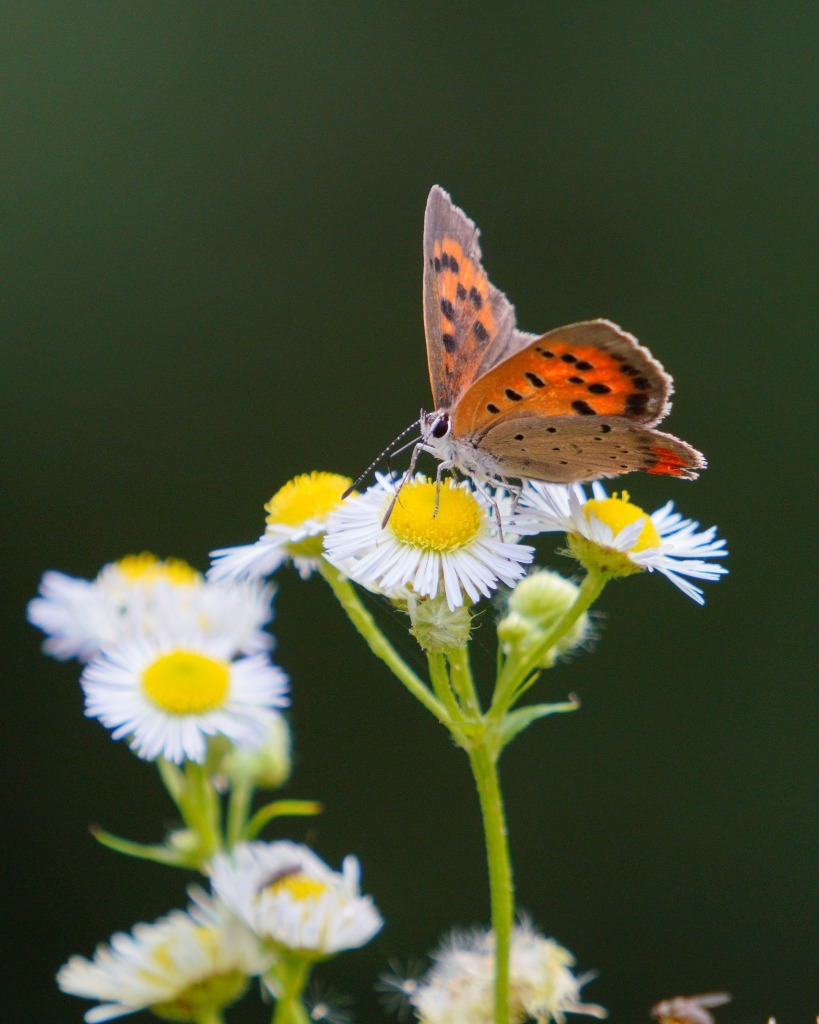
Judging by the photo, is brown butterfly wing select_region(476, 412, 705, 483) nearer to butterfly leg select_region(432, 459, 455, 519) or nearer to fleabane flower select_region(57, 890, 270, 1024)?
butterfly leg select_region(432, 459, 455, 519)

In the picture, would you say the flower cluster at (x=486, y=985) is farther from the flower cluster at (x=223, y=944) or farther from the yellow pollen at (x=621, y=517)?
the yellow pollen at (x=621, y=517)

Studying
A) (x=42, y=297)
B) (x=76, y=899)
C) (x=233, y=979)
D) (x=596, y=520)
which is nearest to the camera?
(x=233, y=979)

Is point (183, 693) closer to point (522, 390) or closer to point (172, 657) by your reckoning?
point (172, 657)

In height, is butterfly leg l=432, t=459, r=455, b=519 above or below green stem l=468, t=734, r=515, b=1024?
above

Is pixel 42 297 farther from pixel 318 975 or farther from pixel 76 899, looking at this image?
pixel 318 975

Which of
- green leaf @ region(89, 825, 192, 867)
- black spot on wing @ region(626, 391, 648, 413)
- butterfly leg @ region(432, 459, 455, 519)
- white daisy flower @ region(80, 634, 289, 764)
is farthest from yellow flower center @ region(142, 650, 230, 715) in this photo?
black spot on wing @ region(626, 391, 648, 413)

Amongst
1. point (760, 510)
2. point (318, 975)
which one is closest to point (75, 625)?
point (318, 975)

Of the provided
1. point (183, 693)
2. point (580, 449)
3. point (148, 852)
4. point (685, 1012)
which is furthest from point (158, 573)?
point (685, 1012)

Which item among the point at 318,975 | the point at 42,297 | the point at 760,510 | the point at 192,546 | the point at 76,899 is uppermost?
the point at 42,297
